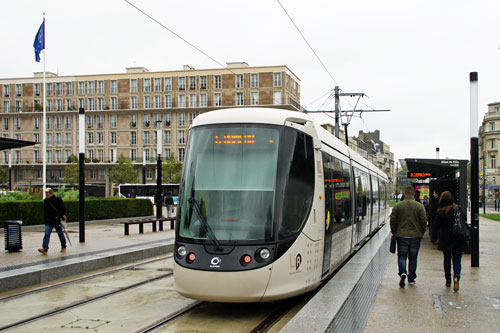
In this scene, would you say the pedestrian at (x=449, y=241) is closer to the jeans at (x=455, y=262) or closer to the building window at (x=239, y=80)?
the jeans at (x=455, y=262)

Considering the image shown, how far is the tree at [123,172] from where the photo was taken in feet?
244

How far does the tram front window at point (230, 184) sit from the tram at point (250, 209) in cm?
1

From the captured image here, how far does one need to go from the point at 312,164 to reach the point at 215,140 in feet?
5.10

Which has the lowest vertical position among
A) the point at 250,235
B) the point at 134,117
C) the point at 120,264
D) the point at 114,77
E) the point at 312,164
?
the point at 120,264

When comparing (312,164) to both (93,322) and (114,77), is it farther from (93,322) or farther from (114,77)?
(114,77)

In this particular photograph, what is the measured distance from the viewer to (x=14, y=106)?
279 feet

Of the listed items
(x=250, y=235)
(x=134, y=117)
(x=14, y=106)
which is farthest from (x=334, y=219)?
(x=14, y=106)

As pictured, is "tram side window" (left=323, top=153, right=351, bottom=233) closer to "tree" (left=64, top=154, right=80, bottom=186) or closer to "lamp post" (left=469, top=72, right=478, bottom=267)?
"lamp post" (left=469, top=72, right=478, bottom=267)

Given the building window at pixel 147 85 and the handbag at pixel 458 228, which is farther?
the building window at pixel 147 85

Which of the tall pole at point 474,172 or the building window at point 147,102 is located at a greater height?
the building window at point 147,102

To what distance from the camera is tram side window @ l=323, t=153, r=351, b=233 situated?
30.8ft

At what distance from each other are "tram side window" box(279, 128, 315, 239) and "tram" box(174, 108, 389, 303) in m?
Answer: 0.01

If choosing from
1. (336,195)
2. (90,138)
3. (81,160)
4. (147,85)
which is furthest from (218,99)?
(336,195)

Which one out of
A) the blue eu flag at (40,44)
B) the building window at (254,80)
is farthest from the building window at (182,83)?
the blue eu flag at (40,44)
